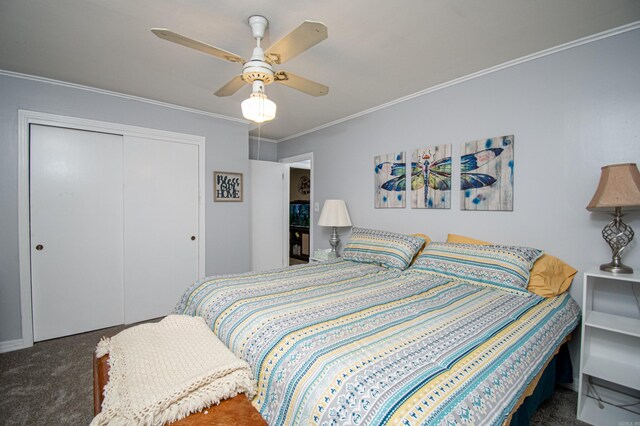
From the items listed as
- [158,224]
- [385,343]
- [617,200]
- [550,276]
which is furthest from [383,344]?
[158,224]

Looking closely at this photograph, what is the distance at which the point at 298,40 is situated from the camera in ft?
4.59

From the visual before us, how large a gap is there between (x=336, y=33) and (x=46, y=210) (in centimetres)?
297

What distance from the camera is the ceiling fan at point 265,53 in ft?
4.35

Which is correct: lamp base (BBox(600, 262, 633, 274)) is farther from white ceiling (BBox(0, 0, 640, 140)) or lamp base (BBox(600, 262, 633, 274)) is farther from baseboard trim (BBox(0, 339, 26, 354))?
baseboard trim (BBox(0, 339, 26, 354))

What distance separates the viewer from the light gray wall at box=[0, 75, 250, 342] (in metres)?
2.41

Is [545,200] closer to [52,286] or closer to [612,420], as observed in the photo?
[612,420]

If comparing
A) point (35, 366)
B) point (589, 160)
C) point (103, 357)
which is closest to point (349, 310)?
point (103, 357)

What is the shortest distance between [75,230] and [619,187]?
426cm

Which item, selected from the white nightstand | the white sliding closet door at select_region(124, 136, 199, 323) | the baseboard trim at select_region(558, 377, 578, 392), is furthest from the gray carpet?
the white sliding closet door at select_region(124, 136, 199, 323)

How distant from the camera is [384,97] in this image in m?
2.90

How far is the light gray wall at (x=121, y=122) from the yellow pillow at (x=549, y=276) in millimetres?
3075

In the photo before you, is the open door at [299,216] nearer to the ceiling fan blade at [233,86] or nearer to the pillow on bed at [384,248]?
the pillow on bed at [384,248]

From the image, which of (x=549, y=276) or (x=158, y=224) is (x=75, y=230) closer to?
(x=158, y=224)

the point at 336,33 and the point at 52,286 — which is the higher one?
the point at 336,33
